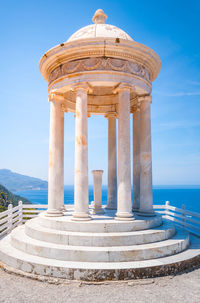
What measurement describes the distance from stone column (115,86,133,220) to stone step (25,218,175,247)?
1616 millimetres

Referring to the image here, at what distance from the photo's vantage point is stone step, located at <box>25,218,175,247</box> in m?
13.5

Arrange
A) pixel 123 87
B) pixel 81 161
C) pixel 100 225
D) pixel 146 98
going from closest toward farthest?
pixel 100 225
pixel 81 161
pixel 123 87
pixel 146 98

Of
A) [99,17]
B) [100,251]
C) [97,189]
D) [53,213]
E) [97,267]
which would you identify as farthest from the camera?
[99,17]

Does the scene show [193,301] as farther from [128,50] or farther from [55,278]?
[128,50]

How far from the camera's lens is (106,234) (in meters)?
13.9

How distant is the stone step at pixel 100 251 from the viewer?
12383 millimetres

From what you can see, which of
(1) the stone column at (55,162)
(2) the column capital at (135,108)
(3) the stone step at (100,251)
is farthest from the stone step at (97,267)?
(2) the column capital at (135,108)

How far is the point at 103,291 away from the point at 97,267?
3.99 feet

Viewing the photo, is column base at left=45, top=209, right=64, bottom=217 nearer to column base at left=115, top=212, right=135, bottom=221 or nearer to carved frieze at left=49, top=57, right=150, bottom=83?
column base at left=115, top=212, right=135, bottom=221

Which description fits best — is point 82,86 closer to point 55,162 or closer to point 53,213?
point 55,162

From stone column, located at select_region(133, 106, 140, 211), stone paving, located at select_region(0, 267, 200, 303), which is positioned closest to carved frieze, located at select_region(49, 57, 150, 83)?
stone column, located at select_region(133, 106, 140, 211)

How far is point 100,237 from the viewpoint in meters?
13.5

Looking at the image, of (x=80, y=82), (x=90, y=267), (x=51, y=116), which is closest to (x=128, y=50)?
(x=80, y=82)

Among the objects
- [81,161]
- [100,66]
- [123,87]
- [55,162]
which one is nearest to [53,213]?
[55,162]
